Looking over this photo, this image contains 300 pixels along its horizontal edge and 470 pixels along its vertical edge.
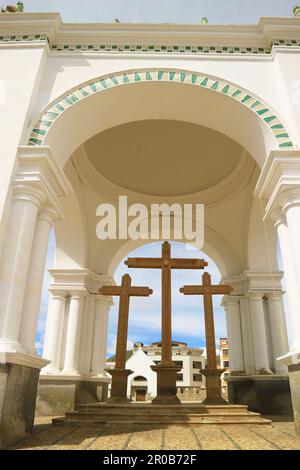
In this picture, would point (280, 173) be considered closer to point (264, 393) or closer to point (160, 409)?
point (160, 409)

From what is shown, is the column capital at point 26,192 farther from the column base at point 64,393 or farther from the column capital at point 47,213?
the column base at point 64,393

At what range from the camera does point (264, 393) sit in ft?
26.1

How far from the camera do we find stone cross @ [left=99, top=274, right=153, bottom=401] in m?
6.81

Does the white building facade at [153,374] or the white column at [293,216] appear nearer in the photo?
the white column at [293,216]

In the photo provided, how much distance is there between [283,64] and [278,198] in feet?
8.53

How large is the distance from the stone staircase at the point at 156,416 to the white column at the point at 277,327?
300cm

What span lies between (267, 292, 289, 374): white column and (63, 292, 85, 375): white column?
15.6ft

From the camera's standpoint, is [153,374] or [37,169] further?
[153,374]

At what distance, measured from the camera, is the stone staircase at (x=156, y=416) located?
5.08 metres

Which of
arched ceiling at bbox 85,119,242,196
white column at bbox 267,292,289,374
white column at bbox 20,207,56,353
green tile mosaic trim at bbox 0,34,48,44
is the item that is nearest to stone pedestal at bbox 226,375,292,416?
white column at bbox 267,292,289,374

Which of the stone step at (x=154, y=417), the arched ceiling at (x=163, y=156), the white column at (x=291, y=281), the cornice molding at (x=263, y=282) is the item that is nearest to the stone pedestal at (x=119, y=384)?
the stone step at (x=154, y=417)

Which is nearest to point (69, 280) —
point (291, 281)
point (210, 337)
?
point (210, 337)

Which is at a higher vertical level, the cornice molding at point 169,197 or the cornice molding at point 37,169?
the cornice molding at point 169,197

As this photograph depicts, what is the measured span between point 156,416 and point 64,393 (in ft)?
10.9
